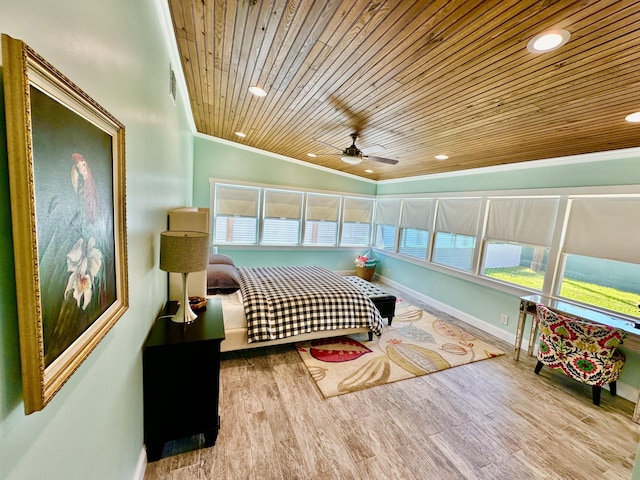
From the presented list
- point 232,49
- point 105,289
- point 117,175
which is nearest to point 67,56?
point 117,175

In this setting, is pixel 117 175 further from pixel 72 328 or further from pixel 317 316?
pixel 317 316

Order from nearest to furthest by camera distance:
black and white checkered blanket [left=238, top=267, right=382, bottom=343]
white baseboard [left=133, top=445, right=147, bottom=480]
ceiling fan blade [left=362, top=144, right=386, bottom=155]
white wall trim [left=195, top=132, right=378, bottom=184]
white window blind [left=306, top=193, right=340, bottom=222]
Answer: white baseboard [left=133, top=445, right=147, bottom=480]
black and white checkered blanket [left=238, top=267, right=382, bottom=343]
ceiling fan blade [left=362, top=144, right=386, bottom=155]
white wall trim [left=195, top=132, right=378, bottom=184]
white window blind [left=306, top=193, right=340, bottom=222]

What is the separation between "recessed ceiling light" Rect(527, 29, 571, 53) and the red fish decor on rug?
9.73 feet

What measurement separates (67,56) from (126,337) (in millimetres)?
1137

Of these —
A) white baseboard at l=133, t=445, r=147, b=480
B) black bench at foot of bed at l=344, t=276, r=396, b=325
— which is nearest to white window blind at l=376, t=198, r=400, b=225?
black bench at foot of bed at l=344, t=276, r=396, b=325

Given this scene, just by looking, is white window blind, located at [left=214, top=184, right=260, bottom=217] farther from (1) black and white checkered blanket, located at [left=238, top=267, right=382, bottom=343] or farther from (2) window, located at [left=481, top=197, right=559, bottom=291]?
(2) window, located at [left=481, top=197, right=559, bottom=291]

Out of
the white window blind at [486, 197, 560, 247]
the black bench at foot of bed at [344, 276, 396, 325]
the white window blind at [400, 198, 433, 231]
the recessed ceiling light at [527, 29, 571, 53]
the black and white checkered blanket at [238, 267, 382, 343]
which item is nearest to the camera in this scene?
the recessed ceiling light at [527, 29, 571, 53]

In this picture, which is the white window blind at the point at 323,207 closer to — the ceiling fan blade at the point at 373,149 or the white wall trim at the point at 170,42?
the ceiling fan blade at the point at 373,149

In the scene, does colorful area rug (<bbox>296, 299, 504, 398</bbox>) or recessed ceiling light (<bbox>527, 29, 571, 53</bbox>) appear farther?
colorful area rug (<bbox>296, 299, 504, 398</bbox>)

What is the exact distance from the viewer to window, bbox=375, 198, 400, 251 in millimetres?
6074

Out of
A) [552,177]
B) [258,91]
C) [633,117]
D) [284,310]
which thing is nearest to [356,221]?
[552,177]

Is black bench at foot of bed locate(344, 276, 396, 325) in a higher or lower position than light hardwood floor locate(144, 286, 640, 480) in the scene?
higher

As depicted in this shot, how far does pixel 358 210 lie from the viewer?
6.57 metres

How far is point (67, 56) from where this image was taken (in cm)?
71
